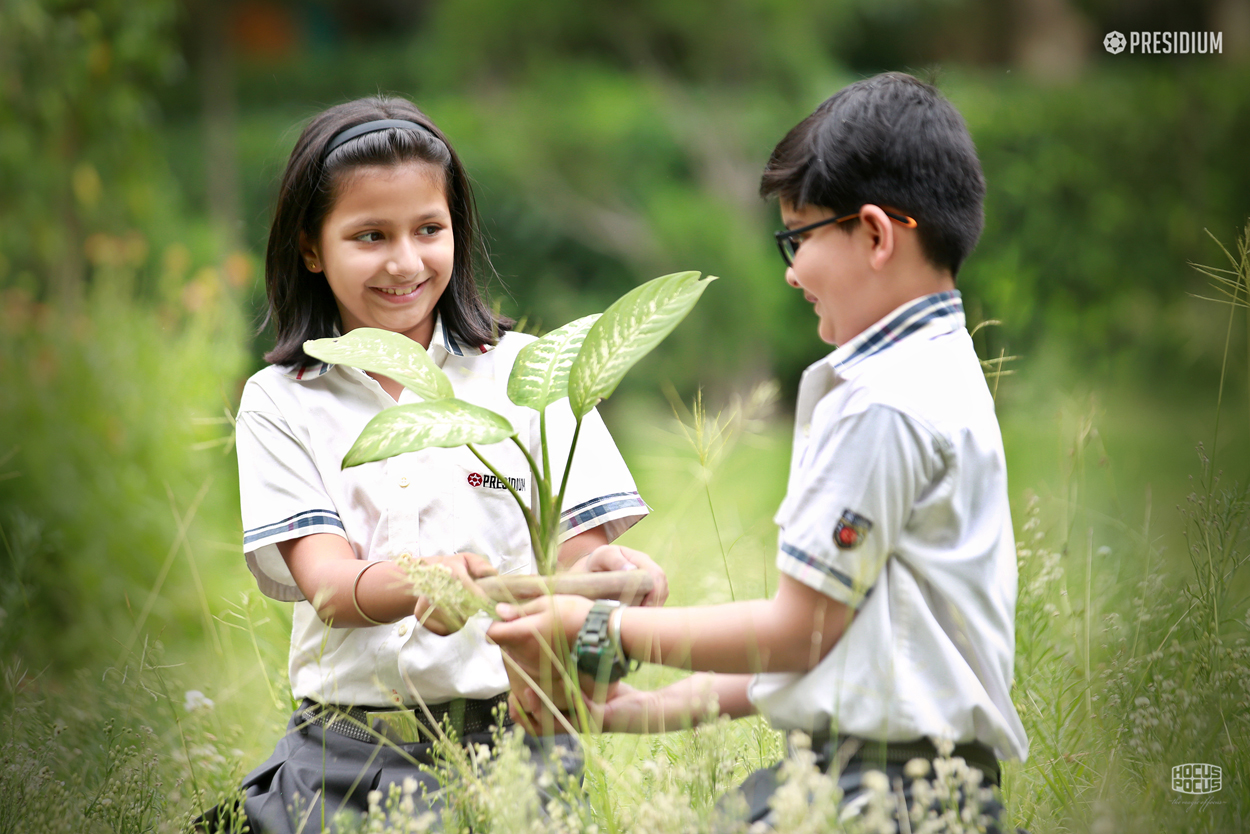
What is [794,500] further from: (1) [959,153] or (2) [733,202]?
(2) [733,202]

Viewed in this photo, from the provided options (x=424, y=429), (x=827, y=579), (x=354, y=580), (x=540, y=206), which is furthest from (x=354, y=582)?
(x=540, y=206)

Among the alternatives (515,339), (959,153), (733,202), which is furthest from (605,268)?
(959,153)

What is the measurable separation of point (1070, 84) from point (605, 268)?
3.30m

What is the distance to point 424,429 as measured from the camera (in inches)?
51.3

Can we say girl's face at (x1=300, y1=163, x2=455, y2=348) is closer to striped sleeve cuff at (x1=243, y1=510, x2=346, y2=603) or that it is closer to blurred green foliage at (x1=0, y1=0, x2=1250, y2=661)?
striped sleeve cuff at (x1=243, y1=510, x2=346, y2=603)

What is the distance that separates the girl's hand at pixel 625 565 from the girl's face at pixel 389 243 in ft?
1.67

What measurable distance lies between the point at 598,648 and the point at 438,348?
0.69 meters


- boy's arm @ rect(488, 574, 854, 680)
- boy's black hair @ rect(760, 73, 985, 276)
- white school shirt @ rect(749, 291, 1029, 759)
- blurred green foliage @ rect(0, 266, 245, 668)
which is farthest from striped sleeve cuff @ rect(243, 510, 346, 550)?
blurred green foliage @ rect(0, 266, 245, 668)

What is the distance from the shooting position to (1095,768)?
1894mm

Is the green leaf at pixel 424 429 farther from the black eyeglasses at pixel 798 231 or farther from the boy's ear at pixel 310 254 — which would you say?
the boy's ear at pixel 310 254

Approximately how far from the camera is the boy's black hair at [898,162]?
52.2 inches

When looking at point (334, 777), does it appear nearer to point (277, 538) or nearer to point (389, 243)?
point (277, 538)

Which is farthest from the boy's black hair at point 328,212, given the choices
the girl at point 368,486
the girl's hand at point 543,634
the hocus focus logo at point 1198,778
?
the hocus focus logo at point 1198,778

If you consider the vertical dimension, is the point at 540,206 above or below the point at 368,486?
above
